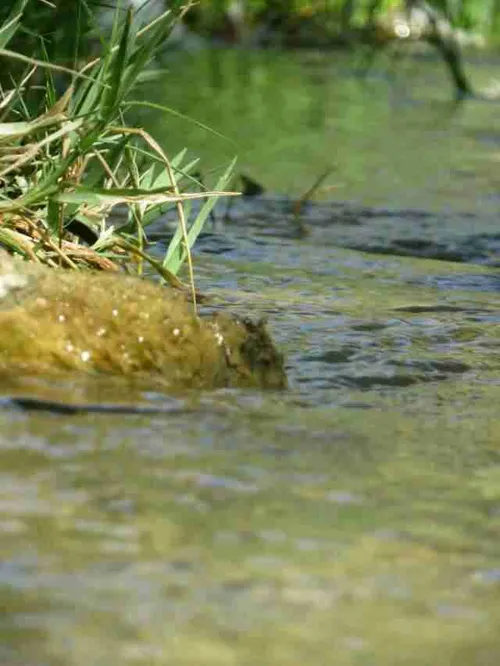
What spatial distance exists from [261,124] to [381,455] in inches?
209

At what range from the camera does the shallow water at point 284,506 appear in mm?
1579

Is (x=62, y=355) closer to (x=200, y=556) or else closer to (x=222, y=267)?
(x=200, y=556)

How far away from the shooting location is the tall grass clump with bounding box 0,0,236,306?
261 cm

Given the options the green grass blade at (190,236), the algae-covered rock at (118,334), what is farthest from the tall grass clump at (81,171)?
the algae-covered rock at (118,334)

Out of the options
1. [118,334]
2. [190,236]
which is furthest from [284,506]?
[190,236]

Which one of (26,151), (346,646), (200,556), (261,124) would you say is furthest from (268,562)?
(261,124)

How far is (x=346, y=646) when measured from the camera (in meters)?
1.56

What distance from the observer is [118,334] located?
2482 mm

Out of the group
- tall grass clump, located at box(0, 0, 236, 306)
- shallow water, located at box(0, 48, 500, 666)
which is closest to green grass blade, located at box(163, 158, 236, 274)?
tall grass clump, located at box(0, 0, 236, 306)

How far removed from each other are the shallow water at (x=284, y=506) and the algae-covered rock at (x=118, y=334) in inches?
2.5

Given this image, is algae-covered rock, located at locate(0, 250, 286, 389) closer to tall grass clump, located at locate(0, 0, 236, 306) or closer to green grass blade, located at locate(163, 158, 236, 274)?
tall grass clump, located at locate(0, 0, 236, 306)

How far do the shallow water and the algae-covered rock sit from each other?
0.06 meters

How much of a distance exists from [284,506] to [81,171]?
1052mm

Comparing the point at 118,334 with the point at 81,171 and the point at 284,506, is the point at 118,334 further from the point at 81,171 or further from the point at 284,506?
the point at 284,506
